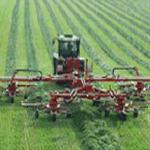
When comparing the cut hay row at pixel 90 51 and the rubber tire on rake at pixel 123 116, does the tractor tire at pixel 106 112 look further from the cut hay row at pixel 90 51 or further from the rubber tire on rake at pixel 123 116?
the cut hay row at pixel 90 51

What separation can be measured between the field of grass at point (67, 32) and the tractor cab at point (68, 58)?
1.80 m

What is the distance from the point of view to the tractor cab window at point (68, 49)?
19453 mm

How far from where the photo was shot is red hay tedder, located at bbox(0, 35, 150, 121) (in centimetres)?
1567

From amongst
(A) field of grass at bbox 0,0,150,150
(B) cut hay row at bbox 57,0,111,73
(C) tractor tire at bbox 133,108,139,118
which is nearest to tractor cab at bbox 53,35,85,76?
(A) field of grass at bbox 0,0,150,150

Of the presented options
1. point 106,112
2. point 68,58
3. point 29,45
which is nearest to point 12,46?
point 29,45

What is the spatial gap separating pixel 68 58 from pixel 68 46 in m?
0.59

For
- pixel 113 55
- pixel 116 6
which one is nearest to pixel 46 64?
pixel 113 55

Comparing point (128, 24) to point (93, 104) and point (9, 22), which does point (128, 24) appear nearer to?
point (9, 22)

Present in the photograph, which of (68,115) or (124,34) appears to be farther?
(124,34)

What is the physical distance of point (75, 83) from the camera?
16844 mm

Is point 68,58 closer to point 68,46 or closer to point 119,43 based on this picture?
point 68,46

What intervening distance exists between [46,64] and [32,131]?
8.26 metres

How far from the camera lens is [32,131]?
1469 centimetres

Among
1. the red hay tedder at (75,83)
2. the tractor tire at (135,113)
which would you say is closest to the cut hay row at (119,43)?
the red hay tedder at (75,83)
